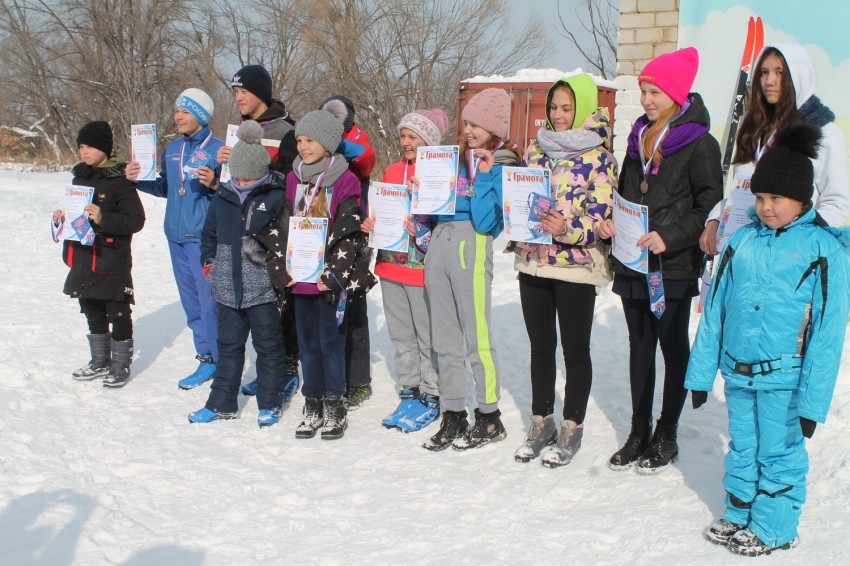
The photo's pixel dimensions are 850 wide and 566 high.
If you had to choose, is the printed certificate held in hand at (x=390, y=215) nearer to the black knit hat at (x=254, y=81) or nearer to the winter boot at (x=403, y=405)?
the winter boot at (x=403, y=405)

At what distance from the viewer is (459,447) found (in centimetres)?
443

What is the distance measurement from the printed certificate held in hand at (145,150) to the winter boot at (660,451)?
156 inches

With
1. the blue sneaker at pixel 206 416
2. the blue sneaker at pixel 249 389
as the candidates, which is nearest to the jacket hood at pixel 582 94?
the blue sneaker at pixel 206 416

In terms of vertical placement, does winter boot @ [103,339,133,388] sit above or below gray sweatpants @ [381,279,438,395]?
below

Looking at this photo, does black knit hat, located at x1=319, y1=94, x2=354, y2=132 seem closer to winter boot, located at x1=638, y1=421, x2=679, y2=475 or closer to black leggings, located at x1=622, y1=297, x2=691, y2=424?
black leggings, located at x1=622, y1=297, x2=691, y2=424

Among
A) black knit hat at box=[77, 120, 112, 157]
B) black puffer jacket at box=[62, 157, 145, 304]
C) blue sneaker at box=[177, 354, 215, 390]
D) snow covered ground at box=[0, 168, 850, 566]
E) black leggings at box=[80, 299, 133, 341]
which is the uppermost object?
black knit hat at box=[77, 120, 112, 157]

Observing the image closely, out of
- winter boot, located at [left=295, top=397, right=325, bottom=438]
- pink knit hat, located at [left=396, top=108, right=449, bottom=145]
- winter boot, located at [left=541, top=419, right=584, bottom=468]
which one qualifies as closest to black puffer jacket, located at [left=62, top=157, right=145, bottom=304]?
winter boot, located at [left=295, top=397, right=325, bottom=438]

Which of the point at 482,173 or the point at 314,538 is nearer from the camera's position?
the point at 314,538

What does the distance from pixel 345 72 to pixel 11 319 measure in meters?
19.7

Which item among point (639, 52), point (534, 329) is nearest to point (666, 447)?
point (534, 329)

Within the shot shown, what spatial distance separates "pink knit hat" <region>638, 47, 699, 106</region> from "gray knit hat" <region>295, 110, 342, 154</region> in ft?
6.25

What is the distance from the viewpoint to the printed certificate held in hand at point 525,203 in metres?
3.99

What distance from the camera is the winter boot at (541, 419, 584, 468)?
164 inches

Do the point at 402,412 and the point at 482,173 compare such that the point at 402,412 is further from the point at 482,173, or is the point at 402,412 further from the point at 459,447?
the point at 482,173
